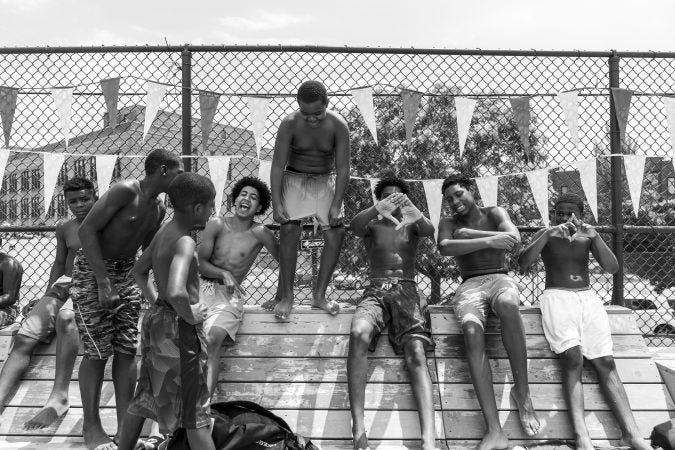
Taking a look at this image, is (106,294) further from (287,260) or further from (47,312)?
(287,260)

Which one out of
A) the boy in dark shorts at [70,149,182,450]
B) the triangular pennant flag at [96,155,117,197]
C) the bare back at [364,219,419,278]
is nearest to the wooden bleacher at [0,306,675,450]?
the boy in dark shorts at [70,149,182,450]

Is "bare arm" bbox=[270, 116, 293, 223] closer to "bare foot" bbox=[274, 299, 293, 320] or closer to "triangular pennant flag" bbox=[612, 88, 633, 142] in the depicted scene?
"bare foot" bbox=[274, 299, 293, 320]

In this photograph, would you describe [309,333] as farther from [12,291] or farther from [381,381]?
[12,291]

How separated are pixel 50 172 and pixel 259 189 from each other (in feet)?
5.73

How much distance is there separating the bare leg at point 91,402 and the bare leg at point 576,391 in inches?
106

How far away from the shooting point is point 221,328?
3.71m

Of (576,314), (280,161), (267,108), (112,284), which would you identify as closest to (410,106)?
(267,108)

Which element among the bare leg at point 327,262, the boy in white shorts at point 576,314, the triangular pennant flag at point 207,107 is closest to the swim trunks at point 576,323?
the boy in white shorts at point 576,314

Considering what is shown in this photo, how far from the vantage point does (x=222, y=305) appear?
386cm

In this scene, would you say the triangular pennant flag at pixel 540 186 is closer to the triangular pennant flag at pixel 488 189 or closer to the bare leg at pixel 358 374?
the triangular pennant flag at pixel 488 189

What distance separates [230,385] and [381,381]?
960 mm

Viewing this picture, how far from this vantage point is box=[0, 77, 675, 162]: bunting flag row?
466 cm

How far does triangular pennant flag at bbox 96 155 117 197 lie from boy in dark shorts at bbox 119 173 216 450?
210cm

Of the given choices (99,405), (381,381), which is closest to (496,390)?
(381,381)
